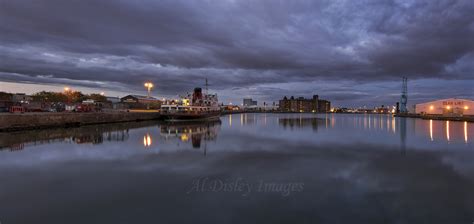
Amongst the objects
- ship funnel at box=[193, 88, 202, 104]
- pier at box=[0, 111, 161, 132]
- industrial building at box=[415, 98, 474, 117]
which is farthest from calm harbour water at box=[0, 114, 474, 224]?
industrial building at box=[415, 98, 474, 117]

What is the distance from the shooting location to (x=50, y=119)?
102 ft

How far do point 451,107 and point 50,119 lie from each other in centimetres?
10564

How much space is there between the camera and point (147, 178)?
10992mm

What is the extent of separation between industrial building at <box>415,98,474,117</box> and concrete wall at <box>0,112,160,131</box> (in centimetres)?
9424

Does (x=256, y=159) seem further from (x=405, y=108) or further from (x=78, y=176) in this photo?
(x=405, y=108)

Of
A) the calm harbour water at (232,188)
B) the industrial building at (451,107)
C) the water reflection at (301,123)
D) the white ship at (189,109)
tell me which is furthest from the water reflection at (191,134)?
the industrial building at (451,107)

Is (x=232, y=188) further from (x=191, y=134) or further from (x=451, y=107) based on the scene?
(x=451, y=107)

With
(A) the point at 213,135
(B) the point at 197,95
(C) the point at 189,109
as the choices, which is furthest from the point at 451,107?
(A) the point at 213,135

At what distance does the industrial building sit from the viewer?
255 feet

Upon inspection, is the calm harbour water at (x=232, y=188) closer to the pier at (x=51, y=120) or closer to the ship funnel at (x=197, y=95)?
the pier at (x=51, y=120)

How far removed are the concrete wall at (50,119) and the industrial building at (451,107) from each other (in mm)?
94236

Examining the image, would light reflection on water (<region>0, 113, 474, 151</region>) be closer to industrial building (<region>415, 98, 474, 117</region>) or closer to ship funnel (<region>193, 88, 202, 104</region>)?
ship funnel (<region>193, 88, 202, 104</region>)

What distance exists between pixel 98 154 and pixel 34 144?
22.7 feet

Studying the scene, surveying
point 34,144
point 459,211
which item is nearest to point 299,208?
point 459,211
